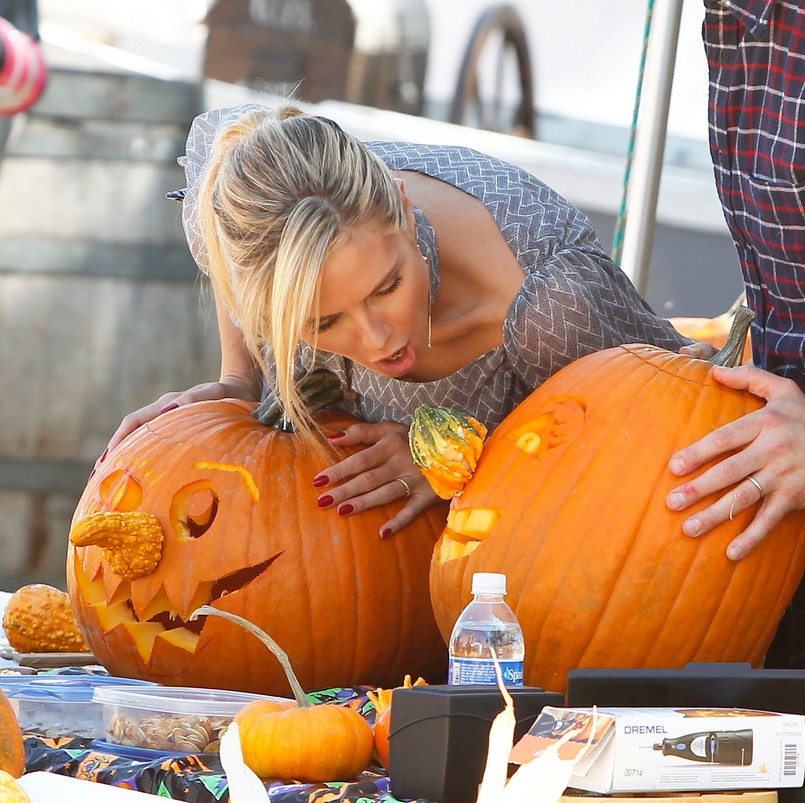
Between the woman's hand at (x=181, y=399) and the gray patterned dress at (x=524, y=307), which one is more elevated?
the gray patterned dress at (x=524, y=307)

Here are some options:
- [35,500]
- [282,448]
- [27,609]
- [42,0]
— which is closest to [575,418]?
[282,448]

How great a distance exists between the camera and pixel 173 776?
1.22 metres

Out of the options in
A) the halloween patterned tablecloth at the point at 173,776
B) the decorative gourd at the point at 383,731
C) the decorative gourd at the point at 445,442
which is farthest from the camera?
the decorative gourd at the point at 445,442

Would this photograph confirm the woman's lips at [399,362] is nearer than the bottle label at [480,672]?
No

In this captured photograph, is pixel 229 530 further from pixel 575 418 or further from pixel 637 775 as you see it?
pixel 637 775

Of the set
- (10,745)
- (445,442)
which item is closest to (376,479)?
(445,442)

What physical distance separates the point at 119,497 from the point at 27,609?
349 millimetres

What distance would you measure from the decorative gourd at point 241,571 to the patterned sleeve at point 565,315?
0.30 meters

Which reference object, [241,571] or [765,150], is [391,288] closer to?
[241,571]

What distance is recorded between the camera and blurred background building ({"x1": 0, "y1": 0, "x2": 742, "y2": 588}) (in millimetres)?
6020

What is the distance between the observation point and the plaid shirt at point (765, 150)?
1.65 meters

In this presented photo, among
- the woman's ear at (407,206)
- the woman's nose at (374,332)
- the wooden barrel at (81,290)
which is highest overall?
the woman's ear at (407,206)

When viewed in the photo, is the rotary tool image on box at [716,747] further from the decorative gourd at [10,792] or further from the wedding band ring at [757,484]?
the decorative gourd at [10,792]

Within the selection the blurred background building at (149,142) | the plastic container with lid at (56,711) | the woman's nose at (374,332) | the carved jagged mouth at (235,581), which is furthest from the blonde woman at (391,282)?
the blurred background building at (149,142)
